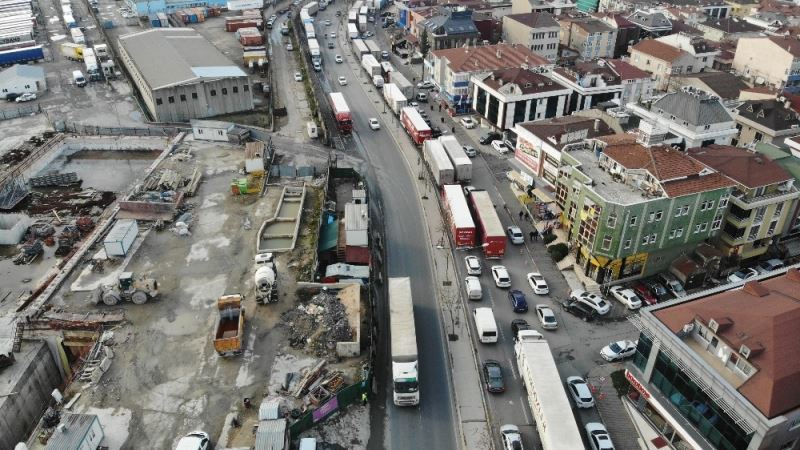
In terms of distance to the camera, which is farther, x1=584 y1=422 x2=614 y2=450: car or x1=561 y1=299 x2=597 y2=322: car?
x1=561 y1=299 x2=597 y2=322: car

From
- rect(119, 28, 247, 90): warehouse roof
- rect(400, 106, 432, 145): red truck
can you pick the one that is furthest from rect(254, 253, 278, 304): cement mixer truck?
rect(119, 28, 247, 90): warehouse roof

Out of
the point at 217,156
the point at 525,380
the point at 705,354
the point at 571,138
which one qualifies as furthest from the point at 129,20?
the point at 705,354

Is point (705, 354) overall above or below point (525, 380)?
above

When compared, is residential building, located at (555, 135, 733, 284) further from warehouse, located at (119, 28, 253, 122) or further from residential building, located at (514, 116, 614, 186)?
warehouse, located at (119, 28, 253, 122)

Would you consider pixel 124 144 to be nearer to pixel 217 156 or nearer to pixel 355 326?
pixel 217 156

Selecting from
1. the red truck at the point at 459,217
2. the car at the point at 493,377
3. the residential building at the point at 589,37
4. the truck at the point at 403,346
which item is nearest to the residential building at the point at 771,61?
the residential building at the point at 589,37

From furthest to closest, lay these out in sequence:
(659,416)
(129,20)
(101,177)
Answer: (129,20), (101,177), (659,416)

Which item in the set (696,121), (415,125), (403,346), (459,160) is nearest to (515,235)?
(459,160)
